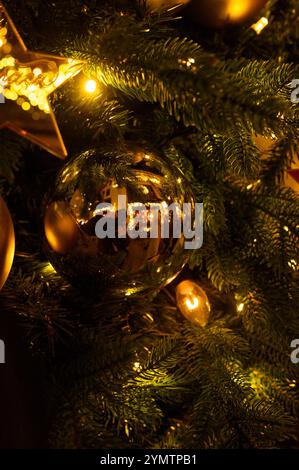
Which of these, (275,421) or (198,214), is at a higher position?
(198,214)

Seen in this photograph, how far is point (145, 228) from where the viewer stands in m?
0.47

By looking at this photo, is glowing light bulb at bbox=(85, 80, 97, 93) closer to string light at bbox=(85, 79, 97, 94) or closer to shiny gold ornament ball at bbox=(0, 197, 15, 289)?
string light at bbox=(85, 79, 97, 94)

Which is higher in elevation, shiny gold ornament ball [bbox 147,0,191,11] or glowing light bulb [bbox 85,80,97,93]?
shiny gold ornament ball [bbox 147,0,191,11]

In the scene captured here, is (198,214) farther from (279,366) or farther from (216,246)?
(279,366)

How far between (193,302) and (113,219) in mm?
252

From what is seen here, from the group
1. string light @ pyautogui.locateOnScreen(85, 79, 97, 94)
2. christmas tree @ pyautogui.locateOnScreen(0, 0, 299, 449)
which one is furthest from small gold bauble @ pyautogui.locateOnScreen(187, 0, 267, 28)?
string light @ pyautogui.locateOnScreen(85, 79, 97, 94)

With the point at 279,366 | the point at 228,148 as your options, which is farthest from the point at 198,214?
the point at 279,366

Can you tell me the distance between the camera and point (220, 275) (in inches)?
25.9

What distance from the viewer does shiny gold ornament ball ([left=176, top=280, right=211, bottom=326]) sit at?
667 millimetres

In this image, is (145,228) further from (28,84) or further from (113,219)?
(28,84)

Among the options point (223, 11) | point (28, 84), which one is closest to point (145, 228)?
point (28, 84)

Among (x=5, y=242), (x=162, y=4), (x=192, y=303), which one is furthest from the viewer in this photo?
(x=192, y=303)

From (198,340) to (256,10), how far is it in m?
0.42

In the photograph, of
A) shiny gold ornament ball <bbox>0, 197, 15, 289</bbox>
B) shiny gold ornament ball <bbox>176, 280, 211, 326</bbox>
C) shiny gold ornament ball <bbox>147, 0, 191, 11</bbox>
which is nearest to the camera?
shiny gold ornament ball <bbox>0, 197, 15, 289</bbox>
